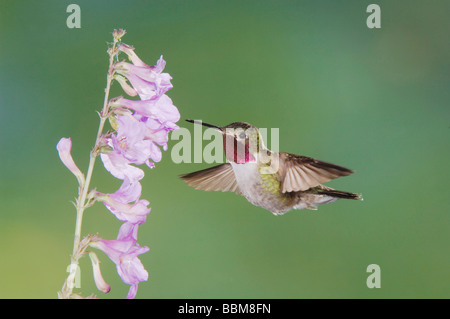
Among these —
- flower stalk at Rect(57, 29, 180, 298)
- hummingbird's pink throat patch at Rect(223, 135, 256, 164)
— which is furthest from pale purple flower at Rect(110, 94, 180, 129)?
hummingbird's pink throat patch at Rect(223, 135, 256, 164)

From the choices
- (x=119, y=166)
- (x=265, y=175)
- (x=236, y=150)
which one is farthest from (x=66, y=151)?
(x=265, y=175)

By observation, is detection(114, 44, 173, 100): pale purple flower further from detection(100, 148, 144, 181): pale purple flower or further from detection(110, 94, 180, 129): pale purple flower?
detection(100, 148, 144, 181): pale purple flower

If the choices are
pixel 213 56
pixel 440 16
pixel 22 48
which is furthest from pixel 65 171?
pixel 440 16

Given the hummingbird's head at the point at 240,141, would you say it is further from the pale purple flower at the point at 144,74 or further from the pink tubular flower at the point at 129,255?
the pink tubular flower at the point at 129,255

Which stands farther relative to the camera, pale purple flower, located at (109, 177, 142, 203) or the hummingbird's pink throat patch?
the hummingbird's pink throat patch

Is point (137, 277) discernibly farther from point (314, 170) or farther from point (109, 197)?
point (314, 170)

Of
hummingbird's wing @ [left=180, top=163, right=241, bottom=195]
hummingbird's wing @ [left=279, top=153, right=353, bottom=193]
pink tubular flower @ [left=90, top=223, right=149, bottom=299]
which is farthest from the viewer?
hummingbird's wing @ [left=180, top=163, right=241, bottom=195]
